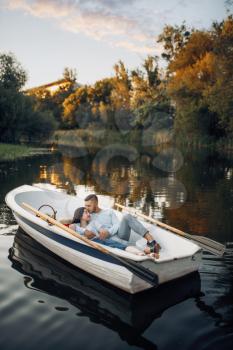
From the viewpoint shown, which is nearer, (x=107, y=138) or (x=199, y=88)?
(x=199, y=88)

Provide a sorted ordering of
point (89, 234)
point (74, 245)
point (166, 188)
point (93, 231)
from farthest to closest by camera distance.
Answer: point (166, 188)
point (93, 231)
point (89, 234)
point (74, 245)

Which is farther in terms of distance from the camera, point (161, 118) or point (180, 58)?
point (161, 118)

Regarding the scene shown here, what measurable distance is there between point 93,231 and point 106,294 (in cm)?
139

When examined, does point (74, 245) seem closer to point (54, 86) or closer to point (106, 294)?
point (106, 294)

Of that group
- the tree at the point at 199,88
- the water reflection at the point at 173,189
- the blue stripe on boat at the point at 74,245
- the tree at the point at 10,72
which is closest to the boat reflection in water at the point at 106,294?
the blue stripe on boat at the point at 74,245

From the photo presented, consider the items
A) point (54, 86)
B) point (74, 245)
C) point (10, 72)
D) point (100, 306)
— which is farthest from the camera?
point (54, 86)

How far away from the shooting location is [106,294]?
20.2ft

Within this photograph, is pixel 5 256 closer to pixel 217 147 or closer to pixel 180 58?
pixel 217 147

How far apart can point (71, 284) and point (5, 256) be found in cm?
213

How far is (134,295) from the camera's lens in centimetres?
609

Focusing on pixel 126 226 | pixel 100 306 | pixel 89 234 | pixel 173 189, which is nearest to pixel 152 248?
pixel 126 226

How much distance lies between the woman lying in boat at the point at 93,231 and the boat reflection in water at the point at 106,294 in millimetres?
699

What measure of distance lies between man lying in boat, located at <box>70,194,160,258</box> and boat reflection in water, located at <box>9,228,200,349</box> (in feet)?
2.43

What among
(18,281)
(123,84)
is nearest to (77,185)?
(18,281)
